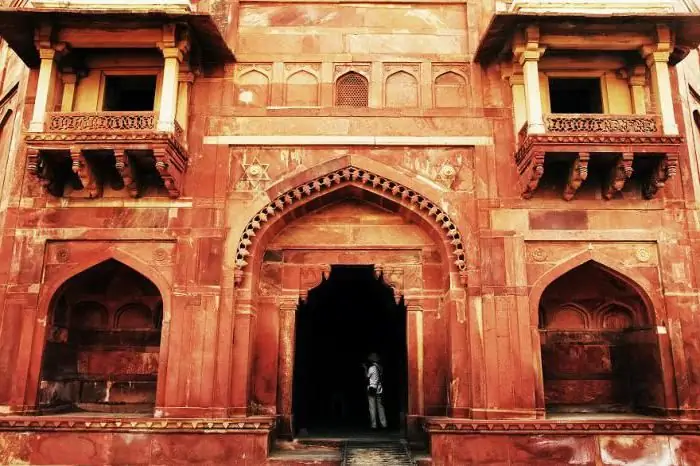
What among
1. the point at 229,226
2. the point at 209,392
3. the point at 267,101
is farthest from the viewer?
the point at 267,101

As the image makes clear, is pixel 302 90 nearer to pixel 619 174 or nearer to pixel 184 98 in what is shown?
pixel 184 98

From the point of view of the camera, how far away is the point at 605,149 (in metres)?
8.48

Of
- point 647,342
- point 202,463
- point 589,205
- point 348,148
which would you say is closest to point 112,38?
point 348,148

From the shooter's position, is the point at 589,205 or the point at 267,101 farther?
the point at 267,101

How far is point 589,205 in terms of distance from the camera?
9.07 metres

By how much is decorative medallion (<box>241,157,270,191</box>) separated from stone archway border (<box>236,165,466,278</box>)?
356mm

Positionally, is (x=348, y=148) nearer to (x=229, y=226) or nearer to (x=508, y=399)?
(x=229, y=226)

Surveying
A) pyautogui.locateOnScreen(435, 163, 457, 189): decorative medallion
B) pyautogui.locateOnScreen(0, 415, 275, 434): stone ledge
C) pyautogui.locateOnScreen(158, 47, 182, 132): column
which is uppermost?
pyautogui.locateOnScreen(158, 47, 182, 132): column

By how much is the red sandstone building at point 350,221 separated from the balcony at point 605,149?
36mm

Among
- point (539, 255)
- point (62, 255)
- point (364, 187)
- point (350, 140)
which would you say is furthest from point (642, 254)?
point (62, 255)

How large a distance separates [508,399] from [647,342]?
231 centimetres

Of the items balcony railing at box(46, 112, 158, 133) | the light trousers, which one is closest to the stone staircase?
the light trousers

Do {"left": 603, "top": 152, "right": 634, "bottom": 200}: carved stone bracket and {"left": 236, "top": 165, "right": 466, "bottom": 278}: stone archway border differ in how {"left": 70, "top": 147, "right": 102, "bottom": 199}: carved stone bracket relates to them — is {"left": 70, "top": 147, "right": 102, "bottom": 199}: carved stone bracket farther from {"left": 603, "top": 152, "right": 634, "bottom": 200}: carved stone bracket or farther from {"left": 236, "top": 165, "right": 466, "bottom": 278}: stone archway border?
{"left": 603, "top": 152, "right": 634, "bottom": 200}: carved stone bracket

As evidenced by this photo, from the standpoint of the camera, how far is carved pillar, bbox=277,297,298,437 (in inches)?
361
